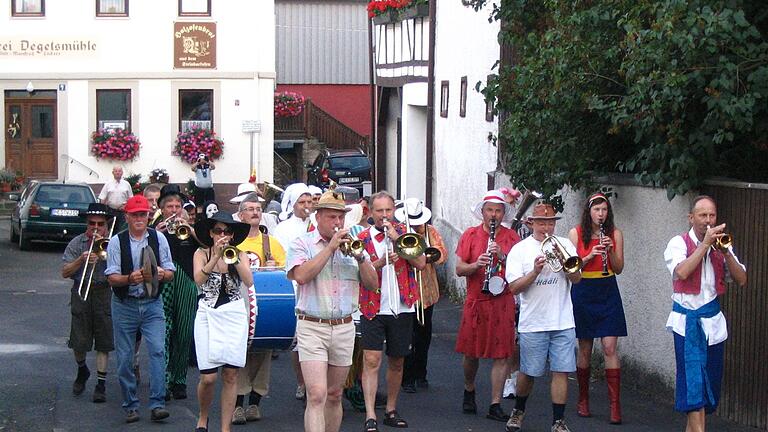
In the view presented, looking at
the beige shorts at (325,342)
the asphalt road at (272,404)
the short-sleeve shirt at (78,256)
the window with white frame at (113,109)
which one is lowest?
the asphalt road at (272,404)

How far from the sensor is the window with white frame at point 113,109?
3256 cm

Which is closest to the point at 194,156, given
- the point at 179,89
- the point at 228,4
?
the point at 179,89

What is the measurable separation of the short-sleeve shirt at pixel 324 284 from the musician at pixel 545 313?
1456 mm

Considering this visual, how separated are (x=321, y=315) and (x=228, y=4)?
2559 centimetres

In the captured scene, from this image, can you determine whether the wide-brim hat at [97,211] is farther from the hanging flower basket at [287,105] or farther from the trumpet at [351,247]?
the hanging flower basket at [287,105]

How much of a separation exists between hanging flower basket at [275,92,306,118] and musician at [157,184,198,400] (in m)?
31.1

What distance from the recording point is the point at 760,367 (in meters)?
9.12

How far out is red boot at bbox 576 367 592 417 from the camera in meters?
9.80

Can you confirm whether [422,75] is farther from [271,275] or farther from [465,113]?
[271,275]

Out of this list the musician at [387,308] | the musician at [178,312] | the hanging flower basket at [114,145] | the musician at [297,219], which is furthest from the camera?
the hanging flower basket at [114,145]

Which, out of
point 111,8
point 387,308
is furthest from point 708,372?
point 111,8

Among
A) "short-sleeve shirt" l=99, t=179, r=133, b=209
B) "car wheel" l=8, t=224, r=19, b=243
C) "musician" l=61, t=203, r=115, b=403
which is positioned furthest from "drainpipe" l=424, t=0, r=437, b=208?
"musician" l=61, t=203, r=115, b=403

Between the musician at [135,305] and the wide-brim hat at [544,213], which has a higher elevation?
the wide-brim hat at [544,213]

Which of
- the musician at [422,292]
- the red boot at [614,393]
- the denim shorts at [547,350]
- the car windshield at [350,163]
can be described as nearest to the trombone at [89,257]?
the musician at [422,292]
